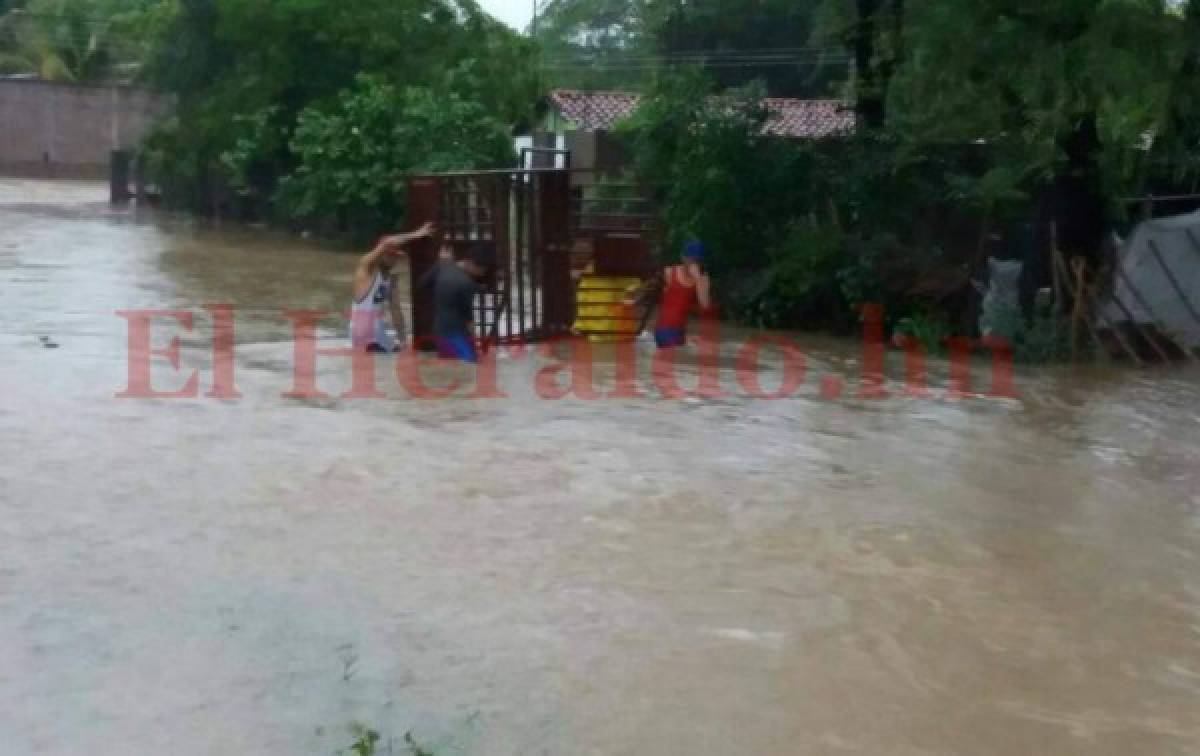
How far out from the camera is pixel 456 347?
15336mm

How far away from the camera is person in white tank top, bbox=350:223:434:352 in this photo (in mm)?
15562

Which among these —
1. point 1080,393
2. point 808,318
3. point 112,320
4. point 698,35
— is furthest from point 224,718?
point 698,35

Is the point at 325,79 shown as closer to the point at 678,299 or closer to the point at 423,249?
the point at 678,299

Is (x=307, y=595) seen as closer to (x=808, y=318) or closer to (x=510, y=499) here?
(x=510, y=499)

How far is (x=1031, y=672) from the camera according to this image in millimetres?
7305

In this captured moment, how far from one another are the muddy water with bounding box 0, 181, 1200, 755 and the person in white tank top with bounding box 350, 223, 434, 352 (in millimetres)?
1104

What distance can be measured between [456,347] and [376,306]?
103 cm

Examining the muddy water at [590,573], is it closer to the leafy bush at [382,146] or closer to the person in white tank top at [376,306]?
the person in white tank top at [376,306]

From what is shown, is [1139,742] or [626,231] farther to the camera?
[626,231]

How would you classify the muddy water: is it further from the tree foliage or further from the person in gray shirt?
the tree foliage

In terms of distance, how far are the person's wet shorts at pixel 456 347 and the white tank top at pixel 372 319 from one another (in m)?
0.75

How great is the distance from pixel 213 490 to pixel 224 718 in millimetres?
3943

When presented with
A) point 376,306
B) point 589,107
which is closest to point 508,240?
point 376,306

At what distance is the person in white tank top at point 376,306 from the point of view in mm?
15562
